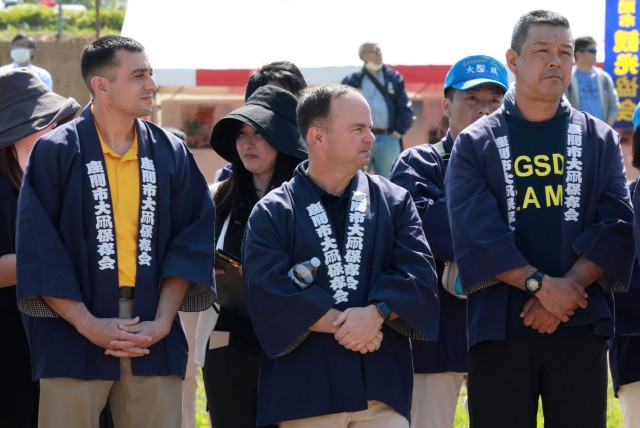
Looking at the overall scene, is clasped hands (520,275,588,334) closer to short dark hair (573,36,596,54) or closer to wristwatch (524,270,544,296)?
wristwatch (524,270,544,296)

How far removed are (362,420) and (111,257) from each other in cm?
118

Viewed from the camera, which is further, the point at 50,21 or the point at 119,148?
the point at 50,21

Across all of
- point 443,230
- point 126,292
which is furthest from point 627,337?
point 126,292

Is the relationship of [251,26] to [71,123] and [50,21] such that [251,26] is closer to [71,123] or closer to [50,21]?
[71,123]

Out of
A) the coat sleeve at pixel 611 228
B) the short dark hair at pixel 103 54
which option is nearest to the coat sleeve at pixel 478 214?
the coat sleeve at pixel 611 228

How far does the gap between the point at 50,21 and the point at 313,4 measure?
11.1m

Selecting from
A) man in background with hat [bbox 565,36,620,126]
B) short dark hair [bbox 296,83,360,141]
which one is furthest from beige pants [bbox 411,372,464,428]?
man in background with hat [bbox 565,36,620,126]

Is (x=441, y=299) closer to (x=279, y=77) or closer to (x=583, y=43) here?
(x=279, y=77)

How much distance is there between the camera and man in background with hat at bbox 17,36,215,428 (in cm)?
405

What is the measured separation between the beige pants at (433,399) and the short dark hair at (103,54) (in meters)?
2.04

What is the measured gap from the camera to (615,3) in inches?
489

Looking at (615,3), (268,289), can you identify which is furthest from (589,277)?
(615,3)

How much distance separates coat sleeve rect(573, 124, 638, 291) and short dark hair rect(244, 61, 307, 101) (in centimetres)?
162

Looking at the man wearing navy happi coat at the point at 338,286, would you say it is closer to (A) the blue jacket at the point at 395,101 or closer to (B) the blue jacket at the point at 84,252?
(B) the blue jacket at the point at 84,252
